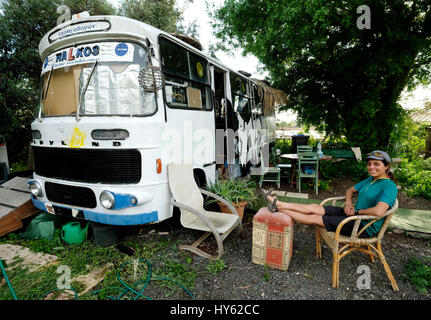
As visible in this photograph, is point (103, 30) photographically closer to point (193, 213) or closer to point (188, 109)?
point (188, 109)

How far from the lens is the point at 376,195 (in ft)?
8.79

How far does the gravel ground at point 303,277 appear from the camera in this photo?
2588mm

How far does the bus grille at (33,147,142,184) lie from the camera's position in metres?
2.93

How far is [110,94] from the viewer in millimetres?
3039

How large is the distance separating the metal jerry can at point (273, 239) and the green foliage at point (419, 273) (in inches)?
54.0

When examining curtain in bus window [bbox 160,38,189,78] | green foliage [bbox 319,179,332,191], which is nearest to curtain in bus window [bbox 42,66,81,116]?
curtain in bus window [bbox 160,38,189,78]

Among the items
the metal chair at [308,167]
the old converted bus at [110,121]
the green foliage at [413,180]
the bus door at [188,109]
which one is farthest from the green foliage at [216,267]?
the green foliage at [413,180]

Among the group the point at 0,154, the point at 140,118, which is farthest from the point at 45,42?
the point at 0,154

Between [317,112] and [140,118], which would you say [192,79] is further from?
[317,112]

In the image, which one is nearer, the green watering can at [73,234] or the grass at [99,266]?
the grass at [99,266]

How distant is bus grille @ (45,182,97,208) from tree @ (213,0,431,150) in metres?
4.93

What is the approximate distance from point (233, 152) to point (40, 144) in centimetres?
348

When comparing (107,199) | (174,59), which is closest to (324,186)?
(174,59)

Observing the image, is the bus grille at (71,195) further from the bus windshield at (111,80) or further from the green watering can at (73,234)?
the bus windshield at (111,80)
